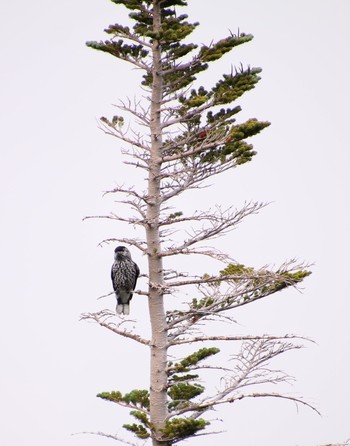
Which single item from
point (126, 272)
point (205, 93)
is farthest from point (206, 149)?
point (126, 272)

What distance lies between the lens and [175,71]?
552 inches

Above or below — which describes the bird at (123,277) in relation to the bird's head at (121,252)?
below

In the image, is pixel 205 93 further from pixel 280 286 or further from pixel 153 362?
pixel 153 362

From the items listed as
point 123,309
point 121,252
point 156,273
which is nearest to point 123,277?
point 121,252

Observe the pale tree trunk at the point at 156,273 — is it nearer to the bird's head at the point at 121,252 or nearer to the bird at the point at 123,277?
the bird at the point at 123,277

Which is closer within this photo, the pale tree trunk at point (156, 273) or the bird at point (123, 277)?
the pale tree trunk at point (156, 273)

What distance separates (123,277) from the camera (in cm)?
1572

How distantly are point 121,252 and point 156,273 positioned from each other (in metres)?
2.49

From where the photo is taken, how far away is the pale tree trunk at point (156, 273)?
44.1 ft

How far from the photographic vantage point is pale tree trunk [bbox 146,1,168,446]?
44.1 ft

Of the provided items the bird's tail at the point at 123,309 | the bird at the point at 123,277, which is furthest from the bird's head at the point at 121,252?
the bird's tail at the point at 123,309

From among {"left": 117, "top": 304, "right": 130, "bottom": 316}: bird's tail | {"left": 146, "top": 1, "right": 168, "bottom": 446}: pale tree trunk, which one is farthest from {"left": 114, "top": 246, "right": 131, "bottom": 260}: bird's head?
{"left": 146, "top": 1, "right": 168, "bottom": 446}: pale tree trunk

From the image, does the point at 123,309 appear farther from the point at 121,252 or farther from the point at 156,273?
the point at 156,273

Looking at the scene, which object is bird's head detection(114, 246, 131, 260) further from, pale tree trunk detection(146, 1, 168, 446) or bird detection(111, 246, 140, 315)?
pale tree trunk detection(146, 1, 168, 446)
